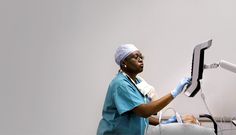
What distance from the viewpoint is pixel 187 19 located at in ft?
7.63

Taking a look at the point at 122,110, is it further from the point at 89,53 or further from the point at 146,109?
the point at 89,53

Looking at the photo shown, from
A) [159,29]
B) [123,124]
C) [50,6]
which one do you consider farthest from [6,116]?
[159,29]

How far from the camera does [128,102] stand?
1.74 metres

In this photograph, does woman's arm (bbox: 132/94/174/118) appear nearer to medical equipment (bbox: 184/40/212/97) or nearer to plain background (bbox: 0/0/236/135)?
medical equipment (bbox: 184/40/212/97)

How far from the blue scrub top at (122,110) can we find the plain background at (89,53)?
1.78 feet

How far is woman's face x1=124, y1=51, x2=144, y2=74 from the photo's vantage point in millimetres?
1922

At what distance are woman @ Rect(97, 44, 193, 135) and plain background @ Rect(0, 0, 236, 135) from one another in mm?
432

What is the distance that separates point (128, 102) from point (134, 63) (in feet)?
0.96

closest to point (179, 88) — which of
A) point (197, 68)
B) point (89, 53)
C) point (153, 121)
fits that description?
point (197, 68)

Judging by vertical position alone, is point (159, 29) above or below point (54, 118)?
above

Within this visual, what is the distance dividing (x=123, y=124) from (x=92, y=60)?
0.79 meters

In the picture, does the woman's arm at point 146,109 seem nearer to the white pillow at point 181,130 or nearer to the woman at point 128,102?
the woman at point 128,102

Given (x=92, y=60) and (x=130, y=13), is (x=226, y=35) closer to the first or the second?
(x=130, y=13)

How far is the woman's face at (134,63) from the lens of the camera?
6.31 ft
